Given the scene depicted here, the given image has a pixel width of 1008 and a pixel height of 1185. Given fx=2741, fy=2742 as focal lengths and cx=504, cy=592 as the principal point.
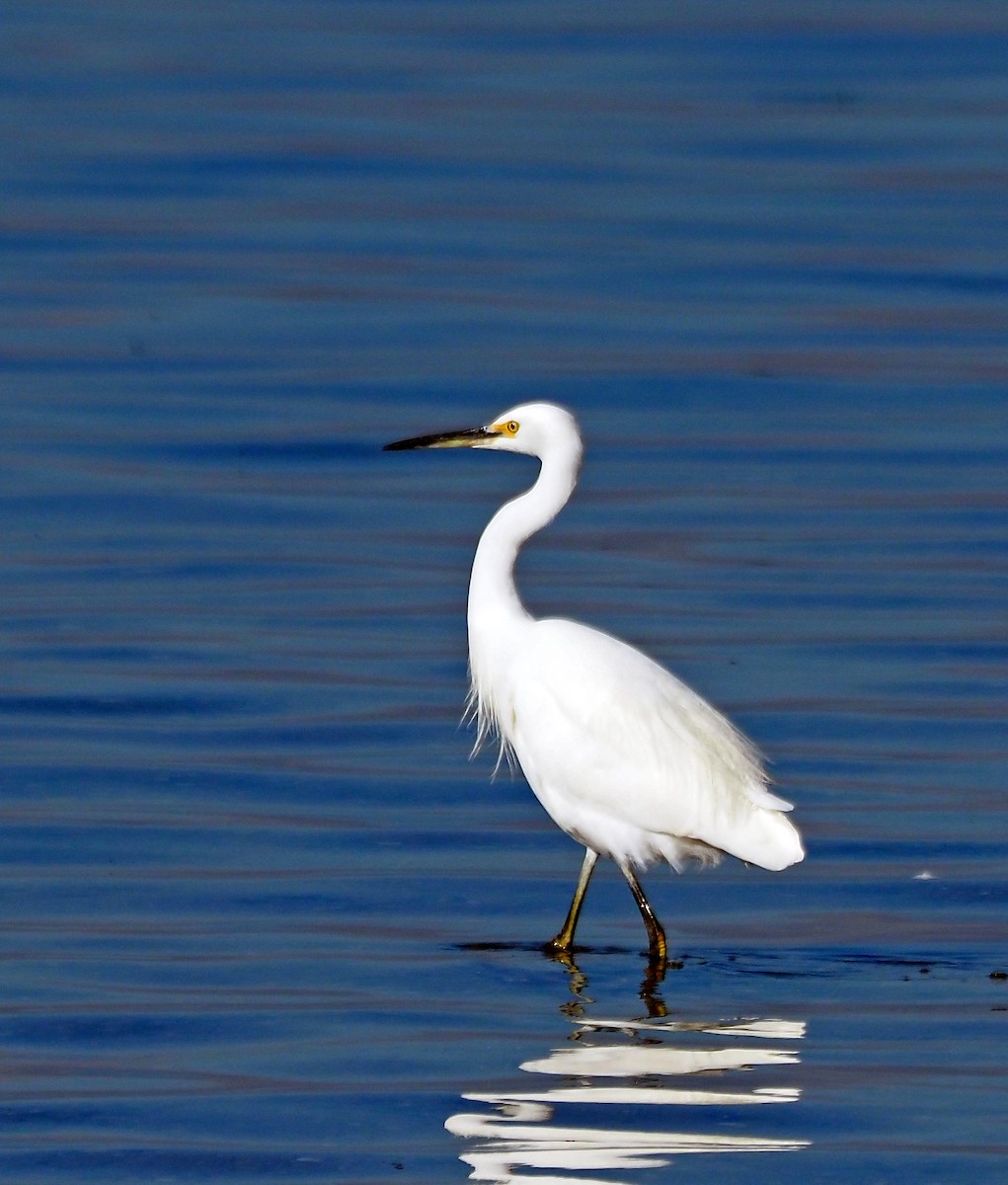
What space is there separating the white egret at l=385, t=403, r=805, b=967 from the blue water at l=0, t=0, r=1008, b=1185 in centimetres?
33

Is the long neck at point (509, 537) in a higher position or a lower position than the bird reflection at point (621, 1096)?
higher

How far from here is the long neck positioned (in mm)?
9047

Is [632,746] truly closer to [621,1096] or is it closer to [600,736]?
[600,736]

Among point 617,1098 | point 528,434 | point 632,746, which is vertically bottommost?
point 617,1098

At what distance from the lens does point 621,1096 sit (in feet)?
22.9

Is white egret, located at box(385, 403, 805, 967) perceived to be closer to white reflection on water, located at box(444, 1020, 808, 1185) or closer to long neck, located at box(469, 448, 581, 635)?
long neck, located at box(469, 448, 581, 635)

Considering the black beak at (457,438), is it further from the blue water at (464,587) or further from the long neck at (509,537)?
the blue water at (464,587)

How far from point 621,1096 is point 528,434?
2.84 m

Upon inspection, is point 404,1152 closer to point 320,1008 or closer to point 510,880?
point 320,1008

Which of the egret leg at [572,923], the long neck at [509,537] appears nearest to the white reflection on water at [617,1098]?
the egret leg at [572,923]

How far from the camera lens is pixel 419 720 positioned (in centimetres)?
1120

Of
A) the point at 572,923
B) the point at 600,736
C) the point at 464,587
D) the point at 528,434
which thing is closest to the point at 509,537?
the point at 528,434

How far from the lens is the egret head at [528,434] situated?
906cm

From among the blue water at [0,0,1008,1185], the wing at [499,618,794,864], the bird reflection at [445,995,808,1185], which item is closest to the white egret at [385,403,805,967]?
the wing at [499,618,794,864]
